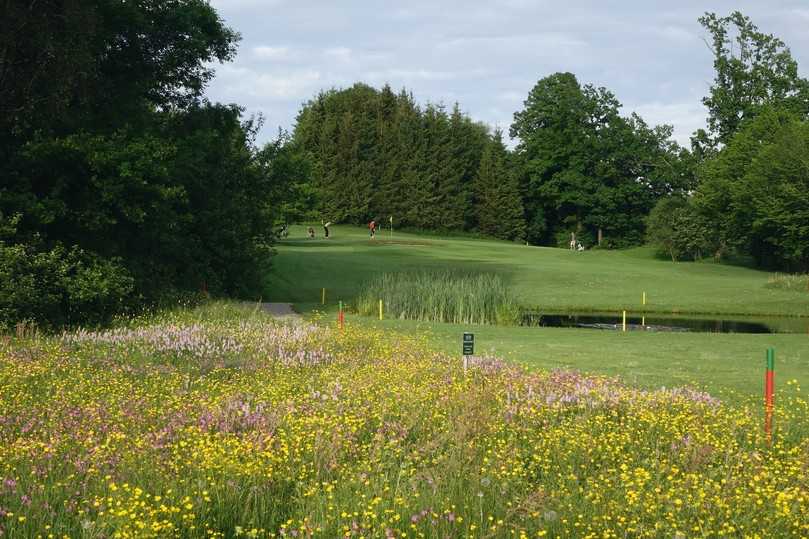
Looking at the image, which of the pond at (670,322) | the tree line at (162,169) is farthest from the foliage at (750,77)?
the pond at (670,322)

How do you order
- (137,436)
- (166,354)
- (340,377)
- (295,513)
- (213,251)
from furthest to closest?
(213,251), (166,354), (340,377), (137,436), (295,513)

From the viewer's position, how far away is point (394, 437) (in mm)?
9414

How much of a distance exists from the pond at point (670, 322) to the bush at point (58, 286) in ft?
46.2

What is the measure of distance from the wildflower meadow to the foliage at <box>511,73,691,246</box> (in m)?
85.2

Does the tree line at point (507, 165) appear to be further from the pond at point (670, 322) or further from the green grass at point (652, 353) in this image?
the green grass at point (652, 353)

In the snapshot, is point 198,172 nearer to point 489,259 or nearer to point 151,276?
point 151,276

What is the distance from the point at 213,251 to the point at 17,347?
15553mm

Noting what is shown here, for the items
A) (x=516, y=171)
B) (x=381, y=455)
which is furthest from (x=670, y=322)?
(x=516, y=171)

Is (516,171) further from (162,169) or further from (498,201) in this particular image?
(162,169)

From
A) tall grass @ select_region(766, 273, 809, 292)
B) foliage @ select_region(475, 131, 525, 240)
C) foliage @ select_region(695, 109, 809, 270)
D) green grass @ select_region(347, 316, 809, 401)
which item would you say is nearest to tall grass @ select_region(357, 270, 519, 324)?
green grass @ select_region(347, 316, 809, 401)

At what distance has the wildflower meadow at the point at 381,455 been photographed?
6.88 meters

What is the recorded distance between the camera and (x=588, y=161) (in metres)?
97.3

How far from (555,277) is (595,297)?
23.2 ft

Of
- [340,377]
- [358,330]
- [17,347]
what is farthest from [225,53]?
[340,377]
